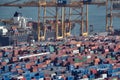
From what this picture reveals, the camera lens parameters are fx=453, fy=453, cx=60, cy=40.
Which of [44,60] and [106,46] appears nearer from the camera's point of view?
[44,60]

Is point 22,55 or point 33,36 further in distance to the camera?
point 33,36

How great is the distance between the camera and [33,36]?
35.0 meters

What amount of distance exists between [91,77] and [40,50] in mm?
9730

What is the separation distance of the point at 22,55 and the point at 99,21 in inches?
1310

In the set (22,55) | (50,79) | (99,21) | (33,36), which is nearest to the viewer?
(50,79)

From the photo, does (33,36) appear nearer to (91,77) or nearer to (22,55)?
(22,55)

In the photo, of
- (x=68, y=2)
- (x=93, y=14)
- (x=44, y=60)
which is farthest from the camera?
(x=93, y=14)

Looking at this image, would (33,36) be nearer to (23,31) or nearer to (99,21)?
(23,31)

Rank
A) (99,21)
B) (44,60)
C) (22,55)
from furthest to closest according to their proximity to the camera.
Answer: (99,21) → (22,55) → (44,60)

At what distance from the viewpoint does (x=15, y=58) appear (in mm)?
23062

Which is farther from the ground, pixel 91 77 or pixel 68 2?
pixel 68 2

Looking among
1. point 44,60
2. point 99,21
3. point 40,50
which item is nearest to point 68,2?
point 40,50

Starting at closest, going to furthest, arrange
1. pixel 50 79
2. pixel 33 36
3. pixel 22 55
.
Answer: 1. pixel 50 79
2. pixel 22 55
3. pixel 33 36

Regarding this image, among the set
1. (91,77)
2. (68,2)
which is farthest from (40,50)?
(91,77)
